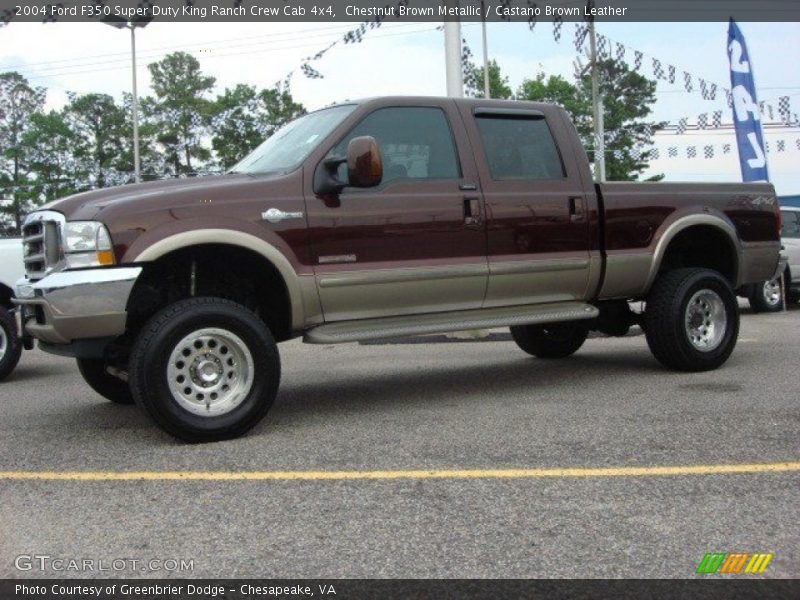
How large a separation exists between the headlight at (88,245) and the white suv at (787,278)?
1101 centimetres

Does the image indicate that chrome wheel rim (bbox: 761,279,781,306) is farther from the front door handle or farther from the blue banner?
the front door handle

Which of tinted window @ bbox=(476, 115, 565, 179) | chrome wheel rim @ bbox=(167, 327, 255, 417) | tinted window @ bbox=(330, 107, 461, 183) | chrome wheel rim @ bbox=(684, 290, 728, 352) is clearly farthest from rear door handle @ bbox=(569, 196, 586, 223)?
chrome wheel rim @ bbox=(167, 327, 255, 417)

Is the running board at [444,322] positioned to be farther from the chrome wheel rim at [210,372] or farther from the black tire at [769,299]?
the black tire at [769,299]

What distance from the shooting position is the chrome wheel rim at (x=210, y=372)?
5.00 metres

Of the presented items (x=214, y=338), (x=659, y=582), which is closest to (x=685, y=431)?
(x=659, y=582)

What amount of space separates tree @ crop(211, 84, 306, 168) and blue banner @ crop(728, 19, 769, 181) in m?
27.1

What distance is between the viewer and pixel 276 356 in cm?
523

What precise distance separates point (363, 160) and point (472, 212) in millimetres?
1041

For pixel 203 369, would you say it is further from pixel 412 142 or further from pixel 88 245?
pixel 412 142

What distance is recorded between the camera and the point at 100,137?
2103 inches

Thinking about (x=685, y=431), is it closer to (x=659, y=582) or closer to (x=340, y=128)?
(x=659, y=582)

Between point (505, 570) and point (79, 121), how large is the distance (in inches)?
2206

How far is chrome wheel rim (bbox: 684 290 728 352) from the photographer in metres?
7.09

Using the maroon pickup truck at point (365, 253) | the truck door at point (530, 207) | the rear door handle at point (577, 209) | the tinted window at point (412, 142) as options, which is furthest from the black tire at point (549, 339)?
the tinted window at point (412, 142)
